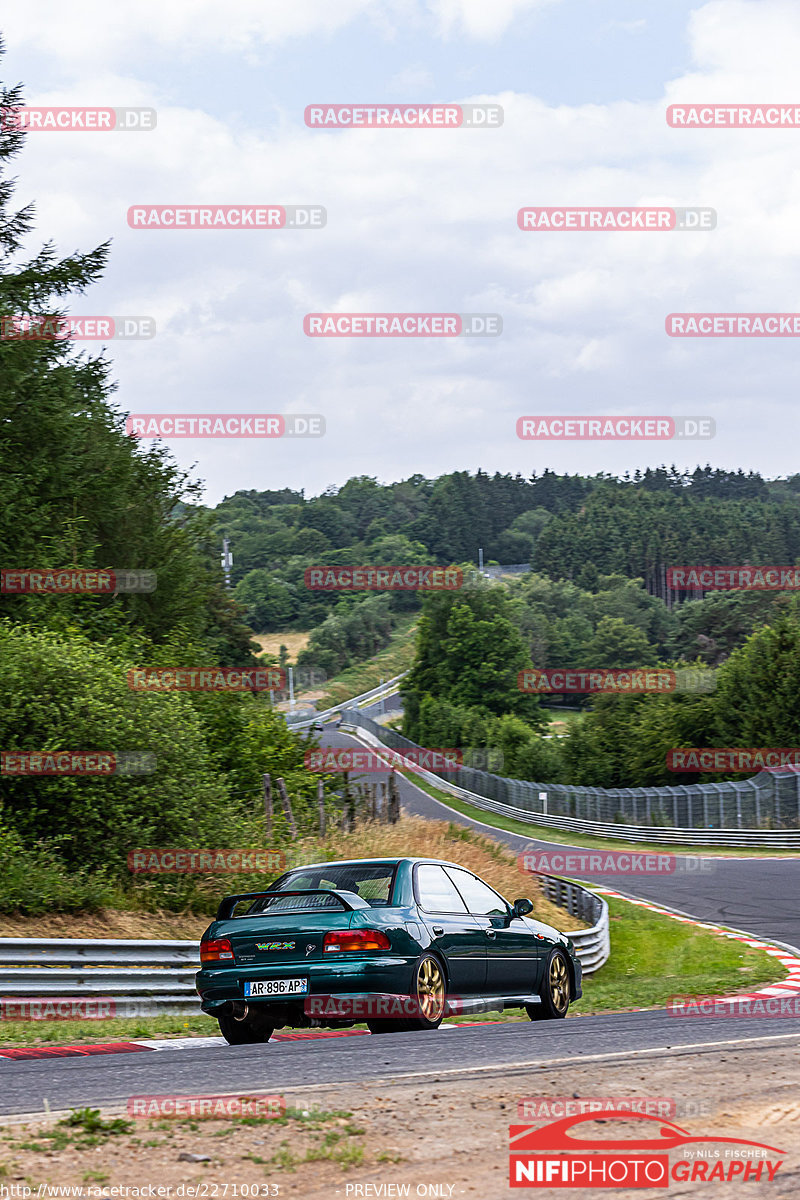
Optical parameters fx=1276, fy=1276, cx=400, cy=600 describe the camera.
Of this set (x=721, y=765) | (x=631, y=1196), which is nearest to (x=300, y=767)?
(x=631, y=1196)

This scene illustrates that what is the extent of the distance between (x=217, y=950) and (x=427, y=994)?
1.60 metres

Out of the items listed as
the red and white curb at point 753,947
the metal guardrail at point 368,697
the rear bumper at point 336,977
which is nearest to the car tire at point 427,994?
the rear bumper at point 336,977

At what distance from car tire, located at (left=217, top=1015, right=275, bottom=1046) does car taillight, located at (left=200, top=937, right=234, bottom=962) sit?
482 mm

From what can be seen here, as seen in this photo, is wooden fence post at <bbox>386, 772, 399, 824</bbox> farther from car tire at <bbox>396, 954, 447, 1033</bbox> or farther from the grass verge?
the grass verge

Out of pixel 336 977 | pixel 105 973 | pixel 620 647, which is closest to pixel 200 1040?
pixel 336 977

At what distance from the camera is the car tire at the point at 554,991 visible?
11172 mm

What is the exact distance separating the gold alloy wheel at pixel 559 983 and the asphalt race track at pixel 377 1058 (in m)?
0.33

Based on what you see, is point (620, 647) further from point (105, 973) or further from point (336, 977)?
point (336, 977)

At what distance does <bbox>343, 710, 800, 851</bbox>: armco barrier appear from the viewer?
140 ft

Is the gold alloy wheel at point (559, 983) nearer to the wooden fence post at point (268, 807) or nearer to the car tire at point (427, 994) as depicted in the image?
the car tire at point (427, 994)

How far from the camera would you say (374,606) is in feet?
544

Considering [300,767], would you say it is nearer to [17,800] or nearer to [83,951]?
[17,800]

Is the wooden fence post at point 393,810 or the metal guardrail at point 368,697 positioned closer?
the wooden fence post at point 393,810

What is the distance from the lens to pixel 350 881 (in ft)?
32.1
